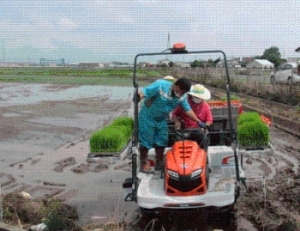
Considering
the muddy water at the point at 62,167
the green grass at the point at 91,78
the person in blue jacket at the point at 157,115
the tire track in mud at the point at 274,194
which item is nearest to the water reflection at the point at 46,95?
the green grass at the point at 91,78

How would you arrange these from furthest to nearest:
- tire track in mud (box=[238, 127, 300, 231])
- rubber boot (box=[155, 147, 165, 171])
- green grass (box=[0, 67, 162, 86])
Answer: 1. green grass (box=[0, 67, 162, 86])
2. rubber boot (box=[155, 147, 165, 171])
3. tire track in mud (box=[238, 127, 300, 231])

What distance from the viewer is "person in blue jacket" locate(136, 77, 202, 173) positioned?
5.91 metres

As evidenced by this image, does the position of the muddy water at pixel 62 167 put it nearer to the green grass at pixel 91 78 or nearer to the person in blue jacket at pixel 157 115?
the person in blue jacket at pixel 157 115

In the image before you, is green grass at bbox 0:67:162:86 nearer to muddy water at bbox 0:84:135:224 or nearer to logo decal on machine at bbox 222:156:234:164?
muddy water at bbox 0:84:135:224

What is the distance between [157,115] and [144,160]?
2.09 ft

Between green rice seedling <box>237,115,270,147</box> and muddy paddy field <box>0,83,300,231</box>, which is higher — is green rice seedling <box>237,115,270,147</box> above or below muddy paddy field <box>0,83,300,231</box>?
above

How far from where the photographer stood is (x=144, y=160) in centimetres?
621

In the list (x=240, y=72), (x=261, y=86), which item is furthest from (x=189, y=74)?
(x=261, y=86)

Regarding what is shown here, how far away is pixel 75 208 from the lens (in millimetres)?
6562

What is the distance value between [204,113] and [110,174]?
299 centimetres

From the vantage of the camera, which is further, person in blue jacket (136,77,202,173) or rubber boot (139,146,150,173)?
rubber boot (139,146,150,173)

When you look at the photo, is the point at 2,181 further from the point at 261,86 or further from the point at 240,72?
the point at 240,72

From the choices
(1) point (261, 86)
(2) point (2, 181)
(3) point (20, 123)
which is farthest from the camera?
(1) point (261, 86)

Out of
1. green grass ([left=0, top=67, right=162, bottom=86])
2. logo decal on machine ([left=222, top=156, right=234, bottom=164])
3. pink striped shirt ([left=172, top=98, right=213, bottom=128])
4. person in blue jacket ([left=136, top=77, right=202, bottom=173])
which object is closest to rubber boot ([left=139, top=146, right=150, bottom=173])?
person in blue jacket ([left=136, top=77, right=202, bottom=173])
